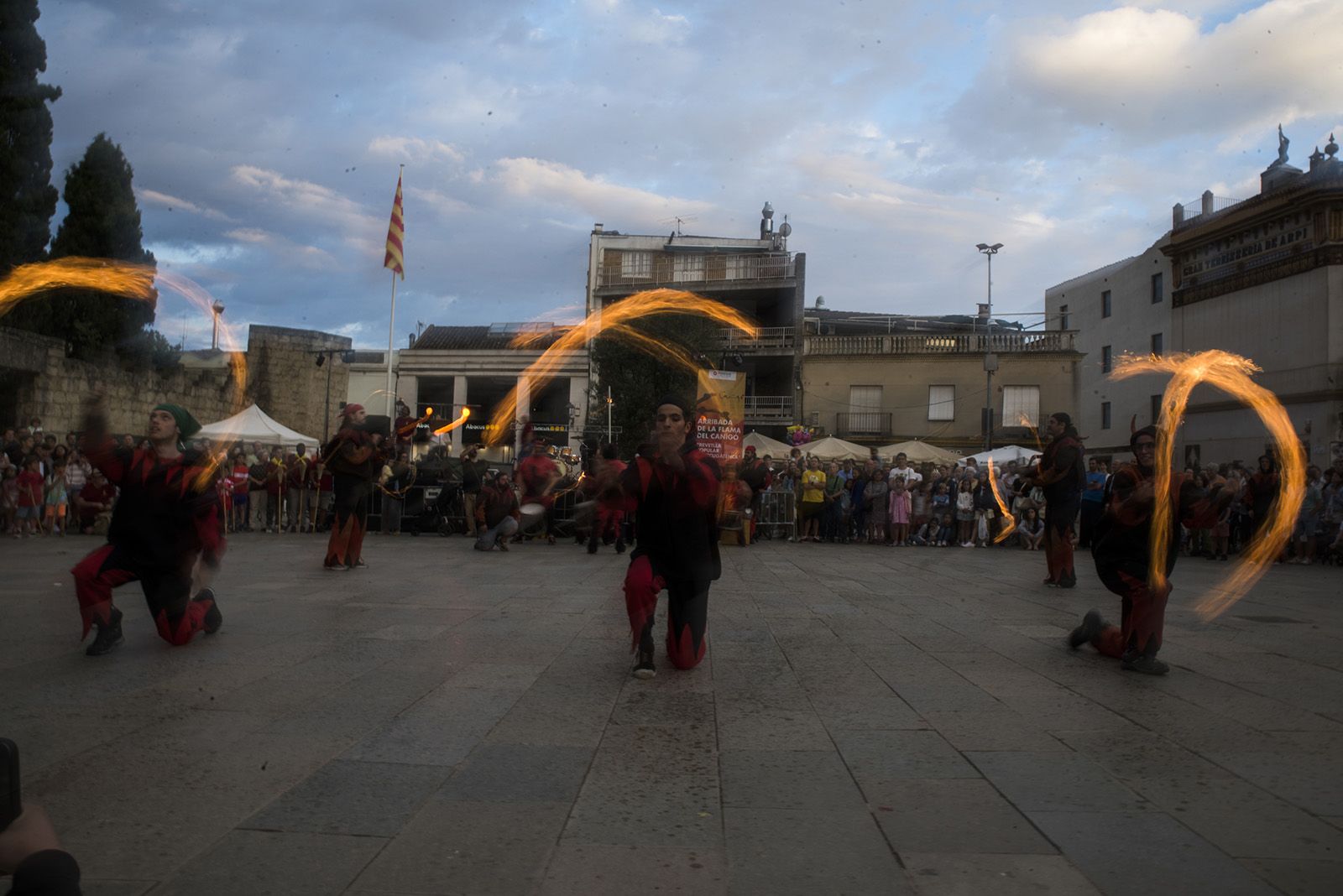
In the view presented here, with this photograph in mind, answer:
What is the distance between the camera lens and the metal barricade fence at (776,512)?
2267cm

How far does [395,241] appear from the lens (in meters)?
22.6

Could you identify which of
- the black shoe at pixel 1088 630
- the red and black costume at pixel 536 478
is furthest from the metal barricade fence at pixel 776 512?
the black shoe at pixel 1088 630

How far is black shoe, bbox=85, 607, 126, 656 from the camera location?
6.29 meters

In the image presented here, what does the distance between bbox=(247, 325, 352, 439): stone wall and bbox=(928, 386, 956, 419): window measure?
2369 cm

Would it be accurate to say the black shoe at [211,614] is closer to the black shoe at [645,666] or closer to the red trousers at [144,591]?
the red trousers at [144,591]

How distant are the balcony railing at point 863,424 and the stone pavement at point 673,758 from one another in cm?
3543

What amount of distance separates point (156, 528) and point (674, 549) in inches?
130

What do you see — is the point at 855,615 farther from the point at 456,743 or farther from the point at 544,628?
the point at 456,743

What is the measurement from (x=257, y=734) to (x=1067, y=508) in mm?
9167

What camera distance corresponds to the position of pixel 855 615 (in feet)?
29.4

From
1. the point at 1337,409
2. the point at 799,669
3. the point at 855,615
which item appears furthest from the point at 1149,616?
the point at 1337,409

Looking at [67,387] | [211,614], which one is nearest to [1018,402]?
[67,387]

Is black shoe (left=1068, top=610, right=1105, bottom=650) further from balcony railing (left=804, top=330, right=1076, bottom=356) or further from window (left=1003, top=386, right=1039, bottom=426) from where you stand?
window (left=1003, top=386, right=1039, bottom=426)

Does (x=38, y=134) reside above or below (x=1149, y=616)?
above
